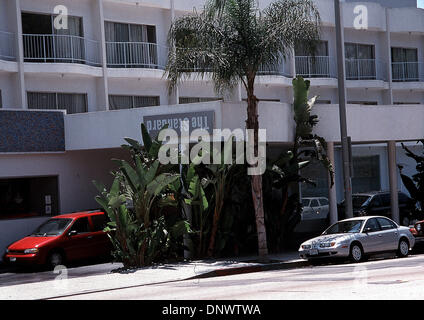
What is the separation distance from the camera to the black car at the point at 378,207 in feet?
100

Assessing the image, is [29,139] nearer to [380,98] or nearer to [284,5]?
[284,5]

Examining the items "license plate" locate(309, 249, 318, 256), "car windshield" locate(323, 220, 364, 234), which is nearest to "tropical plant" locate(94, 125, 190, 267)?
"license plate" locate(309, 249, 318, 256)

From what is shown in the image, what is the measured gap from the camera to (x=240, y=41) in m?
20.5

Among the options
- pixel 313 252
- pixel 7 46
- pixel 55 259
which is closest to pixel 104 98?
pixel 7 46

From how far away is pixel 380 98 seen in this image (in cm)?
3978

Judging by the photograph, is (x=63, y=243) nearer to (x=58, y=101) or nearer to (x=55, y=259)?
(x=55, y=259)

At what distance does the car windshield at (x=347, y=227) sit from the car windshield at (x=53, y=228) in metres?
8.20

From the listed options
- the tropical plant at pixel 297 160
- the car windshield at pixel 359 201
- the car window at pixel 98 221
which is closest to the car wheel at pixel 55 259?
the car window at pixel 98 221

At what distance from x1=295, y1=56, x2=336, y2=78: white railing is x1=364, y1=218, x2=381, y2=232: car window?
16.7 m

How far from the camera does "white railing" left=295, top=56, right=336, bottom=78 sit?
122 ft

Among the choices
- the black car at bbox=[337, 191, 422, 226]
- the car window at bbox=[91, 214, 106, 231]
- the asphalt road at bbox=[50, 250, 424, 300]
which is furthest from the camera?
the black car at bbox=[337, 191, 422, 226]

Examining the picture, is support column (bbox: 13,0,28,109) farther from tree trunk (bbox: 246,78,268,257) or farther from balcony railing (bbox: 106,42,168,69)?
tree trunk (bbox: 246,78,268,257)
